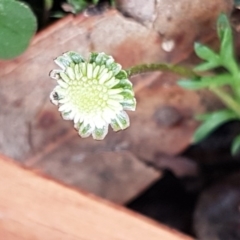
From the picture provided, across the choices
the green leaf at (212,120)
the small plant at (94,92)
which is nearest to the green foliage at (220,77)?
the green leaf at (212,120)

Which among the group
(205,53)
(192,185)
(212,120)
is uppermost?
(205,53)

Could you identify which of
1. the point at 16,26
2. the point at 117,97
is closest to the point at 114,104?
the point at 117,97

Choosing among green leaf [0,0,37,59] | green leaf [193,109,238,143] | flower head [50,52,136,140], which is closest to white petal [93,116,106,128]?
flower head [50,52,136,140]

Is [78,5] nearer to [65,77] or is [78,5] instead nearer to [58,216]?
[65,77]

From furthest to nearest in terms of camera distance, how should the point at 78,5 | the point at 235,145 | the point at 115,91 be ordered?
the point at 235,145 < the point at 78,5 < the point at 115,91

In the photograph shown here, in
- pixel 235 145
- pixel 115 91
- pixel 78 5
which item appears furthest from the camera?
pixel 235 145

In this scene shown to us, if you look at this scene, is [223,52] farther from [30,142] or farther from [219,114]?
[30,142]
